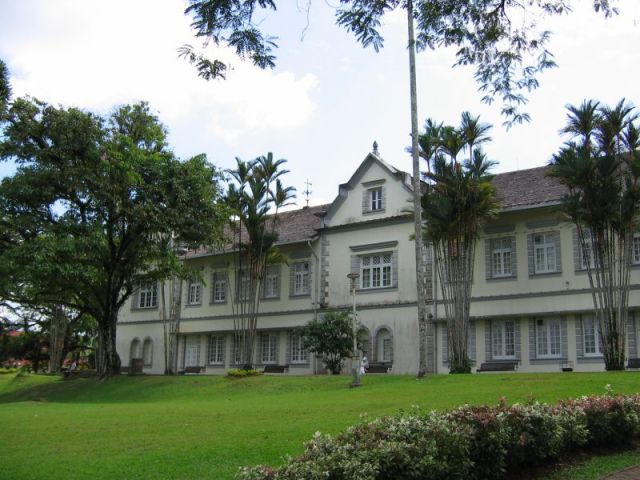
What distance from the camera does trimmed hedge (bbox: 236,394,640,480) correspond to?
7168 mm

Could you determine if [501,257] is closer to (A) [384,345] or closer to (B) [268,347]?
(A) [384,345]

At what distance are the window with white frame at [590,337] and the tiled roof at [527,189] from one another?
16.1 ft

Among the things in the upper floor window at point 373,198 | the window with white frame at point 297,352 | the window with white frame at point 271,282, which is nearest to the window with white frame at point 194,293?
the window with white frame at point 271,282

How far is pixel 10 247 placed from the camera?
28.3 meters

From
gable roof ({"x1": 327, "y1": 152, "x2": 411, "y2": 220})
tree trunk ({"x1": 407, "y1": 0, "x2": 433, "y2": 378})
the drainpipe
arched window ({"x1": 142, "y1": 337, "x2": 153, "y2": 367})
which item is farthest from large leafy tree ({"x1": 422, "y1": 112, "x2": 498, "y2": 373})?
arched window ({"x1": 142, "y1": 337, "x2": 153, "y2": 367})

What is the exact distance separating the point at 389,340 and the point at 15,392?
1929 cm

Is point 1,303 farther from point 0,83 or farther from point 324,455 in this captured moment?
point 324,455

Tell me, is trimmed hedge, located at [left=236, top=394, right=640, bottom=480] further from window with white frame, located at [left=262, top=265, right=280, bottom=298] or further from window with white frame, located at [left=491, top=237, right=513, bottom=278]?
window with white frame, located at [left=262, top=265, right=280, bottom=298]

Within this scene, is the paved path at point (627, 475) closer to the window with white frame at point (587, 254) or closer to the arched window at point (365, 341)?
the window with white frame at point (587, 254)

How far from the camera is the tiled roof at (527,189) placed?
93.2 feet

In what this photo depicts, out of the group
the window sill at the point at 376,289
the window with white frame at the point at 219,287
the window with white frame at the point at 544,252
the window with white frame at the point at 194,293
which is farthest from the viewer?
the window with white frame at the point at 194,293

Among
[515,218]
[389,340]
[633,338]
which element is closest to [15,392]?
[389,340]

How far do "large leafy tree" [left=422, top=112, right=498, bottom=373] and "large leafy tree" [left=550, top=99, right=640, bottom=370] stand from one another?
303 centimetres

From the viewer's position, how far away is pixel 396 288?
32.2m
